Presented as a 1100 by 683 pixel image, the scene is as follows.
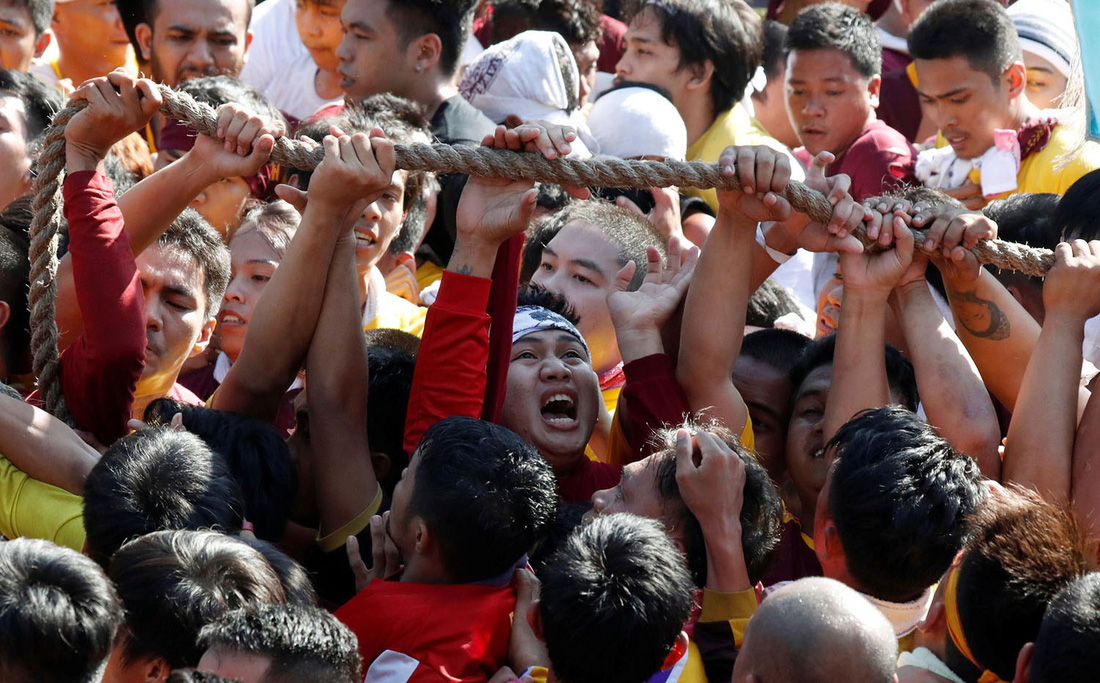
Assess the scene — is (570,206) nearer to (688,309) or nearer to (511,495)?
(688,309)

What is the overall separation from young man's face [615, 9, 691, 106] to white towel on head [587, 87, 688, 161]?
24cm

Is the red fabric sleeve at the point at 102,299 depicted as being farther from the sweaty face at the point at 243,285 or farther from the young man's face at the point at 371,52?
the young man's face at the point at 371,52

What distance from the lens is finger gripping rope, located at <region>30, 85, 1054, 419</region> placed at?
2770 millimetres

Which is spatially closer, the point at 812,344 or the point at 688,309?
the point at 688,309

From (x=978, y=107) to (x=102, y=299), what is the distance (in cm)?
319

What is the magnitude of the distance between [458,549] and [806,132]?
3282mm

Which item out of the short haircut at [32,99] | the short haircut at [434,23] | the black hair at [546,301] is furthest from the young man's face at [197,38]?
the black hair at [546,301]

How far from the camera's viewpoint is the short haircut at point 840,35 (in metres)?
5.22

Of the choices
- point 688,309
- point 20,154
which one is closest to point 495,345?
point 688,309

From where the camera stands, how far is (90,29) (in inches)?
223

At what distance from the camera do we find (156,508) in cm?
236

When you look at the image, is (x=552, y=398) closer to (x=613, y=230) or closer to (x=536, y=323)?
(x=536, y=323)

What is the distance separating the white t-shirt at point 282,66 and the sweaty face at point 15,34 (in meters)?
1.00

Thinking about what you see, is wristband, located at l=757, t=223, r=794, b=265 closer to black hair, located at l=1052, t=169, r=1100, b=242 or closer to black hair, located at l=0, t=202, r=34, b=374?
black hair, located at l=1052, t=169, r=1100, b=242
